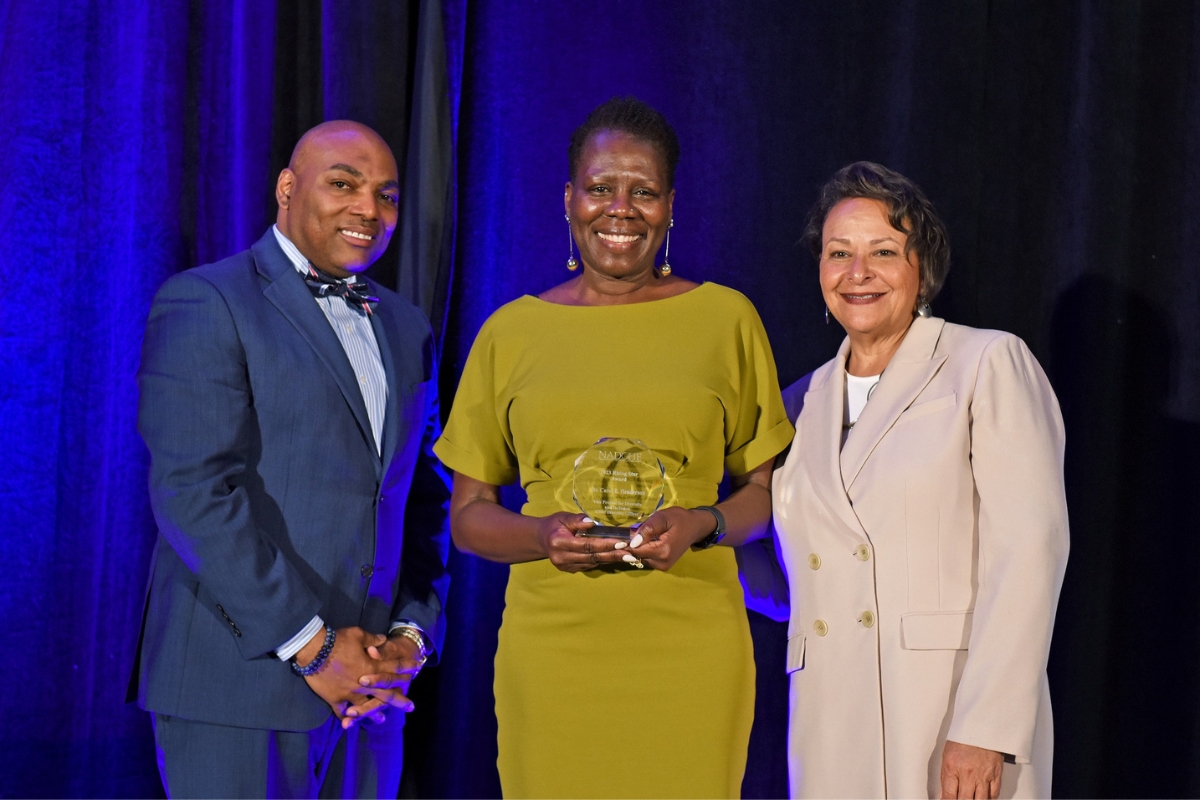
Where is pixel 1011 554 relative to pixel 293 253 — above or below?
below

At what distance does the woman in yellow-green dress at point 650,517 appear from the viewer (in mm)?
2346

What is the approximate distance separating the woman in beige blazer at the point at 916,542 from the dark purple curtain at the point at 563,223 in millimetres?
944

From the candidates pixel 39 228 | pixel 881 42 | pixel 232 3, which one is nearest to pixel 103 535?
pixel 39 228

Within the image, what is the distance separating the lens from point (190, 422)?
234 cm

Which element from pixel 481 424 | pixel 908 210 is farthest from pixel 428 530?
pixel 908 210

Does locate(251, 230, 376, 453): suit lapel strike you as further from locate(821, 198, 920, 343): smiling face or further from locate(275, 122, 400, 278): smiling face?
locate(821, 198, 920, 343): smiling face

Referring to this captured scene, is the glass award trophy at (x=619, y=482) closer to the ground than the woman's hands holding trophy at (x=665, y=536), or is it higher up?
higher up

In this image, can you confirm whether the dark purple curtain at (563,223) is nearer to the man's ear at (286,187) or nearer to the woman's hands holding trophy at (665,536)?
the man's ear at (286,187)

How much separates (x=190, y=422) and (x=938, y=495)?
5.25 ft

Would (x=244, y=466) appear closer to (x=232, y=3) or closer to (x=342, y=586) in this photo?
(x=342, y=586)

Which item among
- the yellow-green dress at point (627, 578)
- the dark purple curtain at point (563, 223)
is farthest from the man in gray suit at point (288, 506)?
the dark purple curtain at point (563, 223)

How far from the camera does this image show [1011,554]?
2168mm

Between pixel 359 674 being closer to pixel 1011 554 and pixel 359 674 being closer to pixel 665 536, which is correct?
pixel 665 536

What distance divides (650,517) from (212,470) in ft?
3.12
